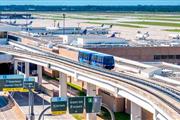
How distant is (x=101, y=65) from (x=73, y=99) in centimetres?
2063

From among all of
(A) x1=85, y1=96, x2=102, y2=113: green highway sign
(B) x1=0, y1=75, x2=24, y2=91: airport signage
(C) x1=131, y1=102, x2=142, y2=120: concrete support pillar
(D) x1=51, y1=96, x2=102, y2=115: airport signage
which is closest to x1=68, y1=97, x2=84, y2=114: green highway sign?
(D) x1=51, y1=96, x2=102, y2=115: airport signage

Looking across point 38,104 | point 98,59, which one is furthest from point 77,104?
point 98,59

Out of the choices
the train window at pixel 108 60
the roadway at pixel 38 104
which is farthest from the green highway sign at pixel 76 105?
the train window at pixel 108 60

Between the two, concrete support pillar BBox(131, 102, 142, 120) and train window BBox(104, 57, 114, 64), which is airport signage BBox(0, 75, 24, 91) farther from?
concrete support pillar BBox(131, 102, 142, 120)

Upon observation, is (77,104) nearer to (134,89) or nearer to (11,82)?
(134,89)

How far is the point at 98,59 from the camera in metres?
56.2

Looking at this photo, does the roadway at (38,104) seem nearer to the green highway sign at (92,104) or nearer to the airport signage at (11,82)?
the airport signage at (11,82)

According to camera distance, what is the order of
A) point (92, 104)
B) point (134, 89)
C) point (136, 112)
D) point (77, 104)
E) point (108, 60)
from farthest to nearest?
point (108, 60), point (136, 112), point (134, 89), point (92, 104), point (77, 104)

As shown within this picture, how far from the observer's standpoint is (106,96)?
5347 centimetres

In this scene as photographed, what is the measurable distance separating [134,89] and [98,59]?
1861cm

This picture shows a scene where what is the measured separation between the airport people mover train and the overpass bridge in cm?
309

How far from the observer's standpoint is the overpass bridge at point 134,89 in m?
32.0

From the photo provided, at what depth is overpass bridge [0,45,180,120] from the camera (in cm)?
3196

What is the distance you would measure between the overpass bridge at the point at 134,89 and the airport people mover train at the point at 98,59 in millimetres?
3088
